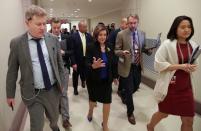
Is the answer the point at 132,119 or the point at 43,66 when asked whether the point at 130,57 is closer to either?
the point at 132,119

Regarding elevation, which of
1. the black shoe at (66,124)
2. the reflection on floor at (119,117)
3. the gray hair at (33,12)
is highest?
the gray hair at (33,12)

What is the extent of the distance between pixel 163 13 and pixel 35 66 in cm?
346

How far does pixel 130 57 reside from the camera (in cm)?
344

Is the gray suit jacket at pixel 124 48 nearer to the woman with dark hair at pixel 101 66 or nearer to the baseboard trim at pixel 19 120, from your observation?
the woman with dark hair at pixel 101 66

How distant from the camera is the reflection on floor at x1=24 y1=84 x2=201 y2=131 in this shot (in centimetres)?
335

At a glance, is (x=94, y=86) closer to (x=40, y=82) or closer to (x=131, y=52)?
(x=131, y=52)

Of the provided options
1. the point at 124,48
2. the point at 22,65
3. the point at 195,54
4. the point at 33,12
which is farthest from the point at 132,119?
the point at 33,12

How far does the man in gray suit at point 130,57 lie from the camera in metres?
3.43

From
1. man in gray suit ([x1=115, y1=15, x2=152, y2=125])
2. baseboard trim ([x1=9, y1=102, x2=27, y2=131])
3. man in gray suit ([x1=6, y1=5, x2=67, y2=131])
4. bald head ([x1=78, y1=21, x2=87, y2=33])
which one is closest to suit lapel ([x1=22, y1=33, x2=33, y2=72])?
man in gray suit ([x1=6, y1=5, x2=67, y2=131])

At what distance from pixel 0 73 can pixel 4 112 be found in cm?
42

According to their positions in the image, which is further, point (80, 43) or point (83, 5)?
point (83, 5)

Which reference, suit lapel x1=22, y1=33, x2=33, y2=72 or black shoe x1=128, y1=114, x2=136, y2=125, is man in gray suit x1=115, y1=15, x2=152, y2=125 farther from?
suit lapel x1=22, y1=33, x2=33, y2=72

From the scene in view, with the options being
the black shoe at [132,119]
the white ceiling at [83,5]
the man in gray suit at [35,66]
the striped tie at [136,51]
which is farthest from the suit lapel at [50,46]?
the white ceiling at [83,5]

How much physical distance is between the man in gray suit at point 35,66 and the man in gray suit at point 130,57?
1309mm
